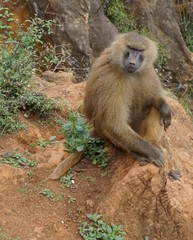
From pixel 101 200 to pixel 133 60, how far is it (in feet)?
4.10

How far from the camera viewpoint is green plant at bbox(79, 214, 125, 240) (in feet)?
13.6

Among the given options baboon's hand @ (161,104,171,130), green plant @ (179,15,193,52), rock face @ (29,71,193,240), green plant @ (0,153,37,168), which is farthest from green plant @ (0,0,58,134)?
Answer: green plant @ (179,15,193,52)

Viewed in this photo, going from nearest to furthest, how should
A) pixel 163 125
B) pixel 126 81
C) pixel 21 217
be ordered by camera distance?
pixel 21 217 → pixel 126 81 → pixel 163 125

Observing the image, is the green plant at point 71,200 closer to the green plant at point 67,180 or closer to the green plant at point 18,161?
the green plant at point 67,180

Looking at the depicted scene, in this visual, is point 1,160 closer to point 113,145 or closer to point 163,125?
point 113,145

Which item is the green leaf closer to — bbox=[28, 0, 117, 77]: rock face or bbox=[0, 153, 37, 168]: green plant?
bbox=[0, 153, 37, 168]: green plant

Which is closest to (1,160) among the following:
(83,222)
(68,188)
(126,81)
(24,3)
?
(68,188)

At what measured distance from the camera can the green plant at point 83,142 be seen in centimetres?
477

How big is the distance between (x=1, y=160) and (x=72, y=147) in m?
0.66

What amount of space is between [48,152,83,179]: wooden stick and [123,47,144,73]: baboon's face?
0.86 m

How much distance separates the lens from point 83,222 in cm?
428

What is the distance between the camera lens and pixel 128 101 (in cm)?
471

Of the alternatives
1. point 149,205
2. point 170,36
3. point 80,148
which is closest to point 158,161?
point 149,205

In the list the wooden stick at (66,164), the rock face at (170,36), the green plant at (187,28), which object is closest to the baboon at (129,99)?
the wooden stick at (66,164)
